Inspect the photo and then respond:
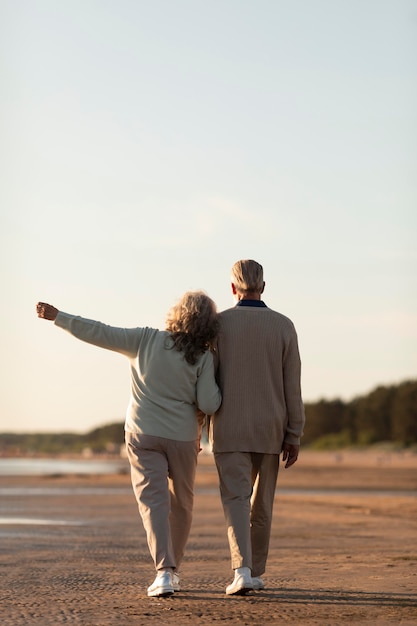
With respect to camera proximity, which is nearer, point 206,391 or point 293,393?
point 206,391

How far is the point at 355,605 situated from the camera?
6.11 meters

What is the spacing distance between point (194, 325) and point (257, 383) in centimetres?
54

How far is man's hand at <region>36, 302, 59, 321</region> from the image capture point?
6.63 metres

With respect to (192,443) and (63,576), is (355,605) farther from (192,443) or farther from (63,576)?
(63,576)

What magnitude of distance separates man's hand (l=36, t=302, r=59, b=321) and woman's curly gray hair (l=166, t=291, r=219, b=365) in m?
0.72

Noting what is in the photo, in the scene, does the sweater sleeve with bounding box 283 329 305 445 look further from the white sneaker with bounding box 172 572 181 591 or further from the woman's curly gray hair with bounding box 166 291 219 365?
the white sneaker with bounding box 172 572 181 591

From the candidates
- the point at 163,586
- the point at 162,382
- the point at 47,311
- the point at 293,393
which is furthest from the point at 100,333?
the point at 163,586

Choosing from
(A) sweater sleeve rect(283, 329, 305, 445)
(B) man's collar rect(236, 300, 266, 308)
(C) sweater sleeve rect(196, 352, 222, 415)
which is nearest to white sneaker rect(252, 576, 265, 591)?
(A) sweater sleeve rect(283, 329, 305, 445)

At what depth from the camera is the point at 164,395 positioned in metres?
6.57

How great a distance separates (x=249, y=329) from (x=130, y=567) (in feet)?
8.55

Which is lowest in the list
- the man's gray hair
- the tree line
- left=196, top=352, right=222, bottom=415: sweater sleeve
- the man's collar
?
left=196, top=352, right=222, bottom=415: sweater sleeve

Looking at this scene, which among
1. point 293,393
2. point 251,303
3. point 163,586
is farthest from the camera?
point 251,303

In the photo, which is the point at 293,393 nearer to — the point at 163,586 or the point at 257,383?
the point at 257,383

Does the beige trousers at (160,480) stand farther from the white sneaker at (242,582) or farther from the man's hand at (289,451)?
the man's hand at (289,451)
